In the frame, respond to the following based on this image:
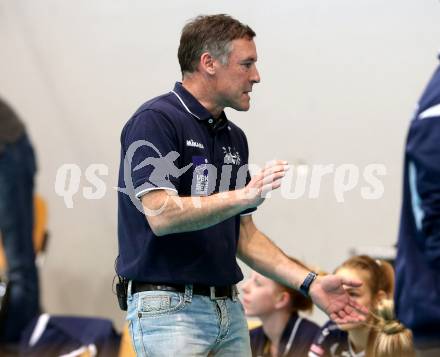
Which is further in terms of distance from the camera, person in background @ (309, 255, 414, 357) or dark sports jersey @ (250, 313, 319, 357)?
dark sports jersey @ (250, 313, 319, 357)

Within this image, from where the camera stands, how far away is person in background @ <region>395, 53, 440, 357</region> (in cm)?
172

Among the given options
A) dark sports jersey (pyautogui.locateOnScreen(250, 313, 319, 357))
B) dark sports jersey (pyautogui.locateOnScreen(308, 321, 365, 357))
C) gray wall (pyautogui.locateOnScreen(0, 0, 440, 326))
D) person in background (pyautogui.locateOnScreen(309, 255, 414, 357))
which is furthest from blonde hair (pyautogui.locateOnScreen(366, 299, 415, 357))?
gray wall (pyautogui.locateOnScreen(0, 0, 440, 326))

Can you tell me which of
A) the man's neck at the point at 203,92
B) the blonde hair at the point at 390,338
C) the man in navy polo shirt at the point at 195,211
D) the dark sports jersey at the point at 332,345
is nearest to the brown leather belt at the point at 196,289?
the man in navy polo shirt at the point at 195,211

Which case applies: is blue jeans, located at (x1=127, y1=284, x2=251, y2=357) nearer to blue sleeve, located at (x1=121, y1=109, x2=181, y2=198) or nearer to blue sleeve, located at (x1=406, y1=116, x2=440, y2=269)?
blue sleeve, located at (x1=121, y1=109, x2=181, y2=198)

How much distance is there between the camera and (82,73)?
14.4ft

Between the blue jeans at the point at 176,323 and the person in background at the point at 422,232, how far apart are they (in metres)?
0.60

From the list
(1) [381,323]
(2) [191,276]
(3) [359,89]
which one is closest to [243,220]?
(2) [191,276]

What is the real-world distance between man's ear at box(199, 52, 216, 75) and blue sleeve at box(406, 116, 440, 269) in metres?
0.84

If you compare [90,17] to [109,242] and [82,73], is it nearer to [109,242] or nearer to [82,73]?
[82,73]

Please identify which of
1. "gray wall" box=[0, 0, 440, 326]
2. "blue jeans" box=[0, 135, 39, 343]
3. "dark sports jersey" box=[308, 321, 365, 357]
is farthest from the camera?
"blue jeans" box=[0, 135, 39, 343]

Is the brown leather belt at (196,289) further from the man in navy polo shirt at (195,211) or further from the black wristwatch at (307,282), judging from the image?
the black wristwatch at (307,282)

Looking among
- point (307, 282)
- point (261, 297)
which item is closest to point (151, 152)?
point (307, 282)

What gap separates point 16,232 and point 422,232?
2.67 m

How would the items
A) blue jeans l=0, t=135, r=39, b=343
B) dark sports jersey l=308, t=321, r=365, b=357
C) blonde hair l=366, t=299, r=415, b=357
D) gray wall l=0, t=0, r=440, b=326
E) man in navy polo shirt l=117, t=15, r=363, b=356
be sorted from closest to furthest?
man in navy polo shirt l=117, t=15, r=363, b=356, blonde hair l=366, t=299, r=415, b=357, dark sports jersey l=308, t=321, r=365, b=357, gray wall l=0, t=0, r=440, b=326, blue jeans l=0, t=135, r=39, b=343
